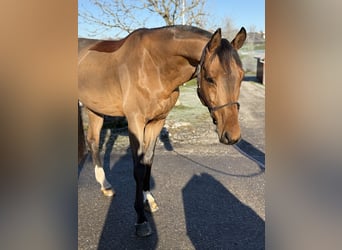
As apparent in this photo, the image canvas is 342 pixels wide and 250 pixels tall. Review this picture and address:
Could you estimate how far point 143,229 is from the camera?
2268mm

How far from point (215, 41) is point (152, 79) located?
71 cm

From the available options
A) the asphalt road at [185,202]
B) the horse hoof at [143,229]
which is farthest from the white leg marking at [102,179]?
the horse hoof at [143,229]

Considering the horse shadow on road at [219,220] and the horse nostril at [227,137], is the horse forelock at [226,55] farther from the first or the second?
the horse shadow on road at [219,220]

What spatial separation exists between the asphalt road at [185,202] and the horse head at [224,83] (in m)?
0.92

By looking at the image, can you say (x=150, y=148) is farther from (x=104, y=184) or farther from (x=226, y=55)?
(x=226, y=55)

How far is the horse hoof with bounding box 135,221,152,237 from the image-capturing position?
2252 mm

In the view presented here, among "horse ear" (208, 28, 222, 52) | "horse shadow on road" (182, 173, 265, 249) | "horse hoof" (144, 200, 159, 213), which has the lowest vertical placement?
"horse shadow on road" (182, 173, 265, 249)

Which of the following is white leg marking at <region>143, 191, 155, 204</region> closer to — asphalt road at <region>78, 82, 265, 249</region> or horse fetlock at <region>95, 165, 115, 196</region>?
asphalt road at <region>78, 82, 265, 249</region>

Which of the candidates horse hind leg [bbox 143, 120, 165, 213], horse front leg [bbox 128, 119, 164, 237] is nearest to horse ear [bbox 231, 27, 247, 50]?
horse front leg [bbox 128, 119, 164, 237]

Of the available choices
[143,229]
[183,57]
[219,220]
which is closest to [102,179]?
[143,229]

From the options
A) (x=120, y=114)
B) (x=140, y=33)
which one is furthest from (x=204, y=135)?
(x=140, y=33)
